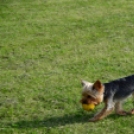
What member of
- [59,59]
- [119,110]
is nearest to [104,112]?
[119,110]

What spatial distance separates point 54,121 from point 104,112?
671 mm

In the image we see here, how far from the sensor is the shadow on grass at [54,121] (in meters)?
4.64

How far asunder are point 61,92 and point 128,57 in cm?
170

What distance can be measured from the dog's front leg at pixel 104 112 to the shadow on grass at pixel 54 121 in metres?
0.13

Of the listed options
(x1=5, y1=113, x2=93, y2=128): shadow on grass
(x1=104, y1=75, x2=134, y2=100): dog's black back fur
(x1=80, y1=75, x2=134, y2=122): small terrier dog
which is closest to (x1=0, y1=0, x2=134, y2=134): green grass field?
(x1=5, y1=113, x2=93, y2=128): shadow on grass

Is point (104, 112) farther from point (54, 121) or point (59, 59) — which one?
point (59, 59)

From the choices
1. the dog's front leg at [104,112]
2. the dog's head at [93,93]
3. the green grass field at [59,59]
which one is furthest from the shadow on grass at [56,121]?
the dog's head at [93,93]

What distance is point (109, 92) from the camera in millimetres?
4523

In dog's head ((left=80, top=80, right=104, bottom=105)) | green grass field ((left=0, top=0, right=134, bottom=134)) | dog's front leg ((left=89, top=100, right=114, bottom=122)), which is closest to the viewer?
dog's head ((left=80, top=80, right=104, bottom=105))

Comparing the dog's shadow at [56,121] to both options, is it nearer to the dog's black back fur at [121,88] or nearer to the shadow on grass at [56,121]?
the shadow on grass at [56,121]

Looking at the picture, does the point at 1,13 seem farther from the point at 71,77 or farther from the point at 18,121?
the point at 18,121

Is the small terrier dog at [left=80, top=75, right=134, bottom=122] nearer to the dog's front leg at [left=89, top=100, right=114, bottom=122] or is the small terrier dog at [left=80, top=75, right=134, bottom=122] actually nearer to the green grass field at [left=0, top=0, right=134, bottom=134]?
the dog's front leg at [left=89, top=100, right=114, bottom=122]

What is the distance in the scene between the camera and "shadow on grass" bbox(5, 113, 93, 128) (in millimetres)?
4637

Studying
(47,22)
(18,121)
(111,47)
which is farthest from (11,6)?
(18,121)
